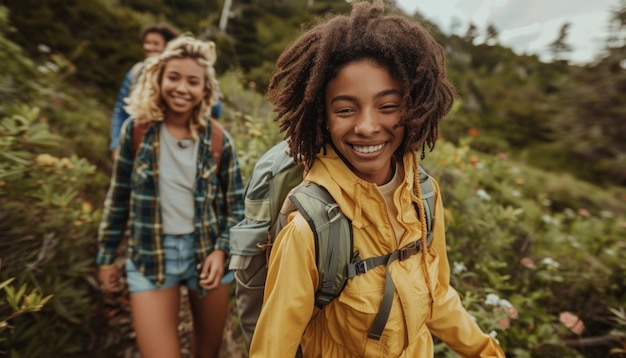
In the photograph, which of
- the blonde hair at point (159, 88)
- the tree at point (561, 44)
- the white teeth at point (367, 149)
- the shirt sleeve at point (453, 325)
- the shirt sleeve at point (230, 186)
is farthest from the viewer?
the tree at point (561, 44)

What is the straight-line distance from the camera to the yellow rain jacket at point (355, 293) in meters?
1.07

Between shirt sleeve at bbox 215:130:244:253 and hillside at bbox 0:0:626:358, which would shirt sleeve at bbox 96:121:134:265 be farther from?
shirt sleeve at bbox 215:130:244:253

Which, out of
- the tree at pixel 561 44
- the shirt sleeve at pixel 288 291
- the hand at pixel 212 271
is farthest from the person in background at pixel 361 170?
the tree at pixel 561 44

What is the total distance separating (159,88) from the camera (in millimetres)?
2154

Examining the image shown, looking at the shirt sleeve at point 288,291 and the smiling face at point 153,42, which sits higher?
the smiling face at point 153,42

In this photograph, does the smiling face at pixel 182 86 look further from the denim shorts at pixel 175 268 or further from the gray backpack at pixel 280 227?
the gray backpack at pixel 280 227

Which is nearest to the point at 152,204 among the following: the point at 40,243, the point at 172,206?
the point at 172,206

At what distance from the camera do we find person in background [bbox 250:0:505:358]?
110cm

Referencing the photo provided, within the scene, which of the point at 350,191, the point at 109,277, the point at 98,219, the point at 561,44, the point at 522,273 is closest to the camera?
the point at 350,191

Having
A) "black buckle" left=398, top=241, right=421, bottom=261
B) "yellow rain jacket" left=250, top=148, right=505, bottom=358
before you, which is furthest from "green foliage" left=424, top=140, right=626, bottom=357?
"black buckle" left=398, top=241, right=421, bottom=261

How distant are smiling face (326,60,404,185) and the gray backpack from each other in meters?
0.19

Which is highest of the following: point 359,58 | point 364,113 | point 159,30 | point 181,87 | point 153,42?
point 159,30

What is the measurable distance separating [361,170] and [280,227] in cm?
34

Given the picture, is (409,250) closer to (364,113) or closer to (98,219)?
(364,113)
